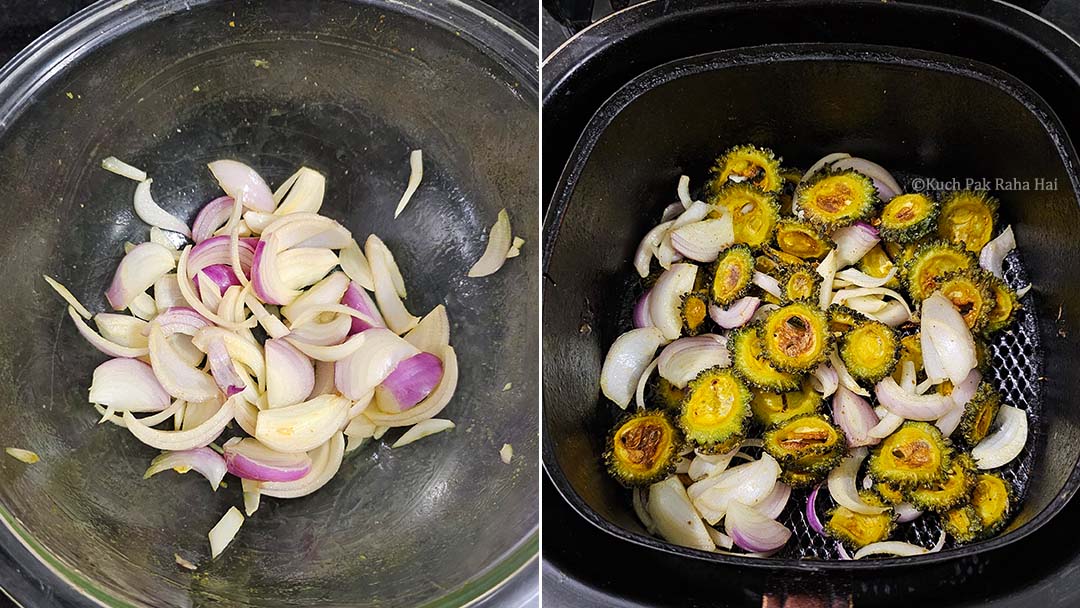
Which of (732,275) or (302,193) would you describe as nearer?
(732,275)

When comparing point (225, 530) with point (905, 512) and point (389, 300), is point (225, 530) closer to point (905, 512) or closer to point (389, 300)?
point (389, 300)

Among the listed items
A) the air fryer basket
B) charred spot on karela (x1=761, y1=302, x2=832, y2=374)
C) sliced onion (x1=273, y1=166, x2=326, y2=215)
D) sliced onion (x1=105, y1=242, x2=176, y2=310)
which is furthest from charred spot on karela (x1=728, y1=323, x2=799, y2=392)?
sliced onion (x1=105, y1=242, x2=176, y2=310)

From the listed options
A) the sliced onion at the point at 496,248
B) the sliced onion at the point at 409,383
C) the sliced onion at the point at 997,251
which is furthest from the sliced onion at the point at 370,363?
the sliced onion at the point at 997,251

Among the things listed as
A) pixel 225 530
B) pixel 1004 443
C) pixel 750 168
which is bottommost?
pixel 225 530

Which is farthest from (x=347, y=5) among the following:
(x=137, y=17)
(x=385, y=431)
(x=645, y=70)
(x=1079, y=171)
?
(x=1079, y=171)

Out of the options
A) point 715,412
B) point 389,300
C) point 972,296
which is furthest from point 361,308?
point 972,296

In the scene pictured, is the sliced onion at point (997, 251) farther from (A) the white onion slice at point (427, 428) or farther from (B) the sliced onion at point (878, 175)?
(A) the white onion slice at point (427, 428)
